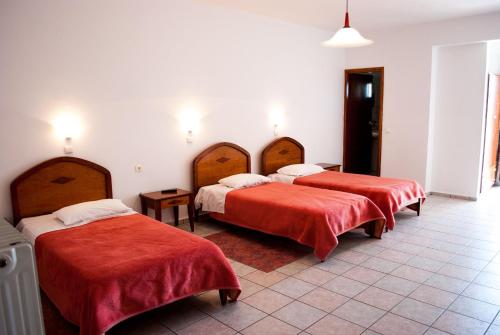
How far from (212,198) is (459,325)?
283cm

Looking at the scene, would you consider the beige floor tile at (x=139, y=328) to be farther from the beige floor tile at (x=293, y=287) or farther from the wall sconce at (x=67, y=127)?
the wall sconce at (x=67, y=127)

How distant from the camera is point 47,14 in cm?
353

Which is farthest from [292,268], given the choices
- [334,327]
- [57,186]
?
[57,186]

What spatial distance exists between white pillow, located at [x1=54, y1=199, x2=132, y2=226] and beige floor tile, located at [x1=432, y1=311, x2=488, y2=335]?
2.79 metres

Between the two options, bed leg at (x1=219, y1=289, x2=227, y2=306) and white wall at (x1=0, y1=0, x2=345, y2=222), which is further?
white wall at (x1=0, y1=0, x2=345, y2=222)

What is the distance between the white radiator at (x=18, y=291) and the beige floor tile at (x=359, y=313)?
189 cm

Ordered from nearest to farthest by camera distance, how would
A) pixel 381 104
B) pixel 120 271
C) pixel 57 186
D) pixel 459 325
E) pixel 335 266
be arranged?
pixel 120 271 → pixel 459 325 → pixel 335 266 → pixel 57 186 → pixel 381 104

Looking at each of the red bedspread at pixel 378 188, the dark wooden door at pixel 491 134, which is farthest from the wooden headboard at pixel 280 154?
the dark wooden door at pixel 491 134

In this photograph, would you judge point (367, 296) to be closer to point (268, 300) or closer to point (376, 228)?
point (268, 300)

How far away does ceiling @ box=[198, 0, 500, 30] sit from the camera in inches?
185

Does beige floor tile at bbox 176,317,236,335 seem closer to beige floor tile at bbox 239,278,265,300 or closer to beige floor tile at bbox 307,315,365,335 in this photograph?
beige floor tile at bbox 239,278,265,300

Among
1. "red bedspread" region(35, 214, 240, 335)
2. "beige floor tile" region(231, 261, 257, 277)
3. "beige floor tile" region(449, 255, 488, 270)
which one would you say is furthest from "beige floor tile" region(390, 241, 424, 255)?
"red bedspread" region(35, 214, 240, 335)

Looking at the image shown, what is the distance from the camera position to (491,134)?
20.8 feet

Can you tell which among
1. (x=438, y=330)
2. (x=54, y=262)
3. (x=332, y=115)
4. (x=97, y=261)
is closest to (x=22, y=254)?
(x=97, y=261)
